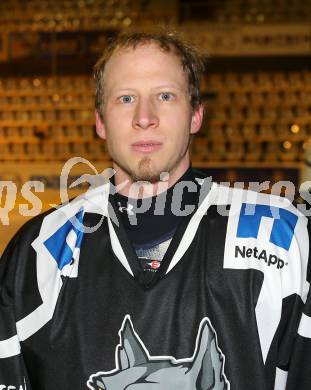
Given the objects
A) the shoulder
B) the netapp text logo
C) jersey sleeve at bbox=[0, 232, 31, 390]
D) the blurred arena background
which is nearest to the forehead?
the shoulder

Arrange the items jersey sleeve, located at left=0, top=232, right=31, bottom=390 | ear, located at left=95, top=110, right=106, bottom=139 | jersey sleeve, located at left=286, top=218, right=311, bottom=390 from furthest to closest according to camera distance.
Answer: ear, located at left=95, top=110, right=106, bottom=139 < jersey sleeve, located at left=0, top=232, right=31, bottom=390 < jersey sleeve, located at left=286, top=218, right=311, bottom=390

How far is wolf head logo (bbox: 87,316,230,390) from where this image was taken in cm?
125

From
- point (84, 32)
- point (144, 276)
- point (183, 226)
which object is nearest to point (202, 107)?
point (183, 226)

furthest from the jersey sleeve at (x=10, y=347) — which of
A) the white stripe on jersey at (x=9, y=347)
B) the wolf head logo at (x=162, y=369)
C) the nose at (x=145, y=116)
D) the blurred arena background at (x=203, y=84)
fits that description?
the blurred arena background at (x=203, y=84)

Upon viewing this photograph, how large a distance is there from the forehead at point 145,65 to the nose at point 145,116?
0.06 meters

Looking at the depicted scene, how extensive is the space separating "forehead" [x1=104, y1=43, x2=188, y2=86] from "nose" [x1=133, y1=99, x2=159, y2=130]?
0.06 metres

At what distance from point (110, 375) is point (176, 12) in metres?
7.91

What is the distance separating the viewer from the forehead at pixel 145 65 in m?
1.38

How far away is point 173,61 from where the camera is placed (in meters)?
1.42

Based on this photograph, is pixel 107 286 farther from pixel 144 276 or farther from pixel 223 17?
pixel 223 17

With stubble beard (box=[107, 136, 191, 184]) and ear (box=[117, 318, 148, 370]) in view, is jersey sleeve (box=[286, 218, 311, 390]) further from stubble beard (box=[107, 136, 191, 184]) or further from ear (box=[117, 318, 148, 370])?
stubble beard (box=[107, 136, 191, 184])

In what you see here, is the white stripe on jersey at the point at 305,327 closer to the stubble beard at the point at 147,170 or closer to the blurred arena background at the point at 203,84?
the stubble beard at the point at 147,170

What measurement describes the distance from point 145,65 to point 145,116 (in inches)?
4.9

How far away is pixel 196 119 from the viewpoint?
1.53m
